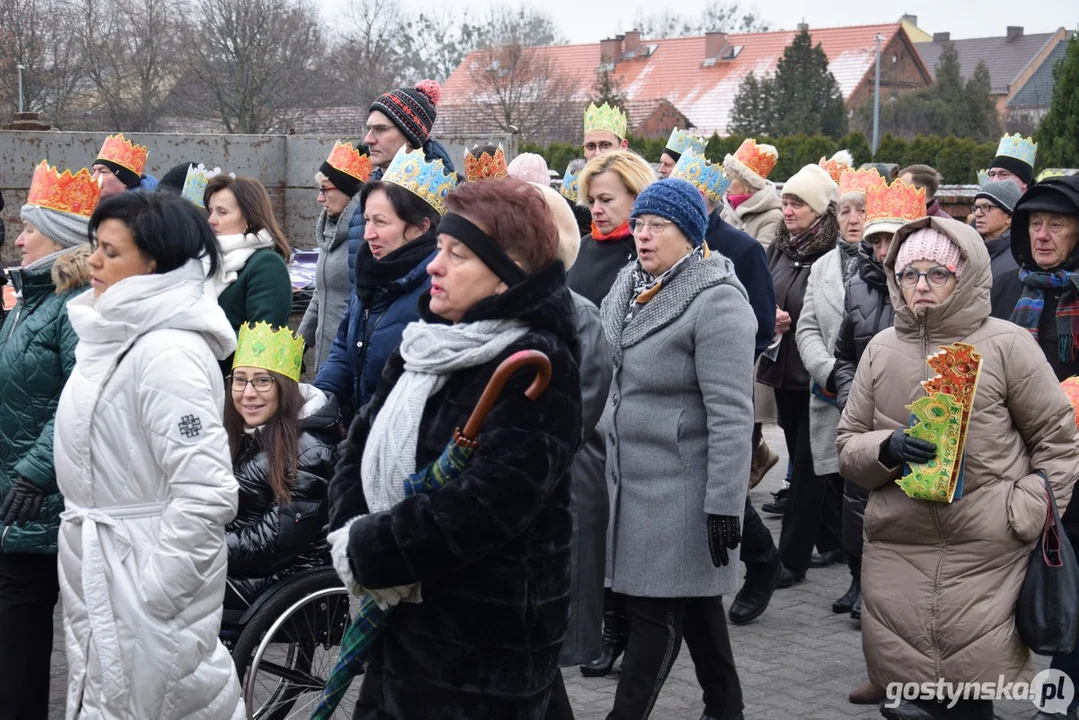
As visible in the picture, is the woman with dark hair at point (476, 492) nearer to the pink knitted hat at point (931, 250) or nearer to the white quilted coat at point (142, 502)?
the white quilted coat at point (142, 502)

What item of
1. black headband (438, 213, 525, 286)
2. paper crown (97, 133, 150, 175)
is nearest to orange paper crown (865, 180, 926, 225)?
black headband (438, 213, 525, 286)

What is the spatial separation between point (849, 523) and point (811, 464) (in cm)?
165

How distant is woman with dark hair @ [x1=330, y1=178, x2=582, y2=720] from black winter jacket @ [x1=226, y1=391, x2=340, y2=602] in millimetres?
1442

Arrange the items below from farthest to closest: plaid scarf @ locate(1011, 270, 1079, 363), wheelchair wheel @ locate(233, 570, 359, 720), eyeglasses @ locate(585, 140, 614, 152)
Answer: eyeglasses @ locate(585, 140, 614, 152)
plaid scarf @ locate(1011, 270, 1079, 363)
wheelchair wheel @ locate(233, 570, 359, 720)

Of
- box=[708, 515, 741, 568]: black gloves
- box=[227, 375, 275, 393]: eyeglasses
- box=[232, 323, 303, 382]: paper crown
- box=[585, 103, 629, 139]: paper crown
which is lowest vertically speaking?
box=[708, 515, 741, 568]: black gloves

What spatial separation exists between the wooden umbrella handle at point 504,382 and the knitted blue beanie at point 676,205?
1775 mm

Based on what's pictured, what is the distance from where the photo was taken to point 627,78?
69750mm

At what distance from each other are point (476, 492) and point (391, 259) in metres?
1.90

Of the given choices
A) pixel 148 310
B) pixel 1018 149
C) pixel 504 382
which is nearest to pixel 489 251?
pixel 504 382

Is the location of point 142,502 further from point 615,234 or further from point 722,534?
point 615,234

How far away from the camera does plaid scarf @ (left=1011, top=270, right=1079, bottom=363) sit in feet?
16.8

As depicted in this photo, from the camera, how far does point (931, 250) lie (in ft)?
15.0

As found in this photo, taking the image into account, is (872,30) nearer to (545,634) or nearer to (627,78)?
(627,78)

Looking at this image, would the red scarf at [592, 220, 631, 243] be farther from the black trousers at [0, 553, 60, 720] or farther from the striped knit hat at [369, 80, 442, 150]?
the black trousers at [0, 553, 60, 720]
